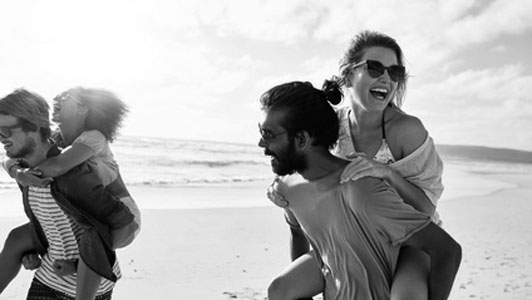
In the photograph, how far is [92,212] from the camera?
2.70m

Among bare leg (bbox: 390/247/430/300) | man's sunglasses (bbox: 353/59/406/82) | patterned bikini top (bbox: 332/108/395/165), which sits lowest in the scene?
bare leg (bbox: 390/247/430/300)

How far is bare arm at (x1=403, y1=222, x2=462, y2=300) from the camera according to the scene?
7.27ft

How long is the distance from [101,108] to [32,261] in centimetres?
90

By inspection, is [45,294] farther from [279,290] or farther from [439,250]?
[439,250]

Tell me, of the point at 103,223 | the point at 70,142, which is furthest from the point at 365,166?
the point at 70,142

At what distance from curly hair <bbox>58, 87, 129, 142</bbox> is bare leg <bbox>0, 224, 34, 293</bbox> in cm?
68

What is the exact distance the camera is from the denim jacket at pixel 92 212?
266cm

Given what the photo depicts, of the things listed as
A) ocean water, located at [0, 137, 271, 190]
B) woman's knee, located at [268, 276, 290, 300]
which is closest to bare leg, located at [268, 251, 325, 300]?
woman's knee, located at [268, 276, 290, 300]

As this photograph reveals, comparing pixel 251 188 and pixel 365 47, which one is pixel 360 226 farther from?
pixel 251 188

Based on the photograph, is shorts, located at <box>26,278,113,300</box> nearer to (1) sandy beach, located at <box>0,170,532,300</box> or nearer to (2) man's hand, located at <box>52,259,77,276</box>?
(2) man's hand, located at <box>52,259,77,276</box>

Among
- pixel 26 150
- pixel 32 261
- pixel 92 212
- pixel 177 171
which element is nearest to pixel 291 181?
pixel 92 212

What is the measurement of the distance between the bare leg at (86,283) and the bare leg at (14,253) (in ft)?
1.74

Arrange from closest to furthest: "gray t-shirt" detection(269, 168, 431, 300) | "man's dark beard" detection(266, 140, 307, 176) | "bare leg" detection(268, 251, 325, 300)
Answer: "gray t-shirt" detection(269, 168, 431, 300) → "man's dark beard" detection(266, 140, 307, 176) → "bare leg" detection(268, 251, 325, 300)

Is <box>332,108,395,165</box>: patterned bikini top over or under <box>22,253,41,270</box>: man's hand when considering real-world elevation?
over
